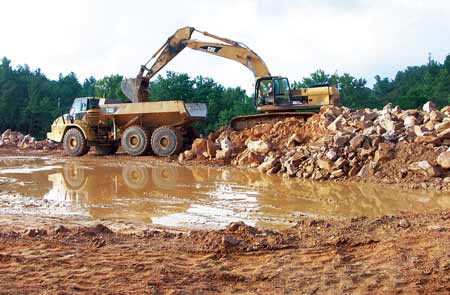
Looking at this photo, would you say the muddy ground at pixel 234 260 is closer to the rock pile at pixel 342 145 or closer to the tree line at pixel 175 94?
the rock pile at pixel 342 145

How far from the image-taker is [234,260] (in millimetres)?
4586

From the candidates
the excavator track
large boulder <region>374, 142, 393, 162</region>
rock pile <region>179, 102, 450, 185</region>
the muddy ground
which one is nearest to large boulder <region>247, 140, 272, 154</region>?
rock pile <region>179, 102, 450, 185</region>

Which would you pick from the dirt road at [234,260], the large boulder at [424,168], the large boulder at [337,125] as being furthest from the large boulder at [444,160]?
the dirt road at [234,260]

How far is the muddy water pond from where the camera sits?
24.4ft

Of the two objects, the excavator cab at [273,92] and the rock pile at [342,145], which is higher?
the excavator cab at [273,92]

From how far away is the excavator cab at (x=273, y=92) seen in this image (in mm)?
16609

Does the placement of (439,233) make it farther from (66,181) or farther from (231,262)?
(66,181)

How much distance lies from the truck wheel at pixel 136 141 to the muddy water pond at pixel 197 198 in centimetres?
434

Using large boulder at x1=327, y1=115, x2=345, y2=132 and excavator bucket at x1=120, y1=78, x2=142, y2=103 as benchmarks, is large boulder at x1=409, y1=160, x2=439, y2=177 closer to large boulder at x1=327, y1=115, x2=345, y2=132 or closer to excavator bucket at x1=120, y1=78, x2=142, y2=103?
large boulder at x1=327, y1=115, x2=345, y2=132

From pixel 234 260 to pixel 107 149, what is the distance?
49.2ft

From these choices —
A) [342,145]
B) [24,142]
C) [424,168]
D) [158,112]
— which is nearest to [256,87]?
[158,112]

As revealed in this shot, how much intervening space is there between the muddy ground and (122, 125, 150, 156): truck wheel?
1107 centimetres

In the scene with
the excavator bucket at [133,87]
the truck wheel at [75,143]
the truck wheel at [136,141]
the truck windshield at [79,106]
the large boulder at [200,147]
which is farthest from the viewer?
the excavator bucket at [133,87]

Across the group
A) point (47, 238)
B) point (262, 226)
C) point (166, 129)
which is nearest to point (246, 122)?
point (166, 129)
